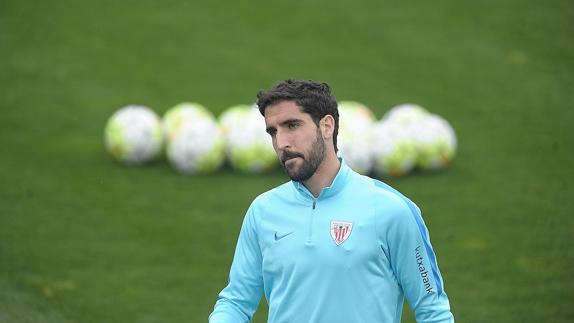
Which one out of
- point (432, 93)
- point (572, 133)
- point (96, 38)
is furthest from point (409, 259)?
point (96, 38)

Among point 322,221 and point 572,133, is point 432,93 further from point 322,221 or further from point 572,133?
point 322,221

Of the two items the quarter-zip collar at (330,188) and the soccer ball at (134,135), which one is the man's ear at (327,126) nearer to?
the quarter-zip collar at (330,188)

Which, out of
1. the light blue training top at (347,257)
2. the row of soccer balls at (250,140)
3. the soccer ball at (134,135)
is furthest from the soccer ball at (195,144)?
the light blue training top at (347,257)

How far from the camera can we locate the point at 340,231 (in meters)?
4.72

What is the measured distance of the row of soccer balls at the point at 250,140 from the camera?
44.4 feet

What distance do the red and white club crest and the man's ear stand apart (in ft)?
1.54

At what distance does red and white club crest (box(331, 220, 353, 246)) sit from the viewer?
185 inches

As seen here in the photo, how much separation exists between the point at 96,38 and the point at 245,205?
333 inches

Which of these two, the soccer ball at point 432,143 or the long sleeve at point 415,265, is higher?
the soccer ball at point 432,143

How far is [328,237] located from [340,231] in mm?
66

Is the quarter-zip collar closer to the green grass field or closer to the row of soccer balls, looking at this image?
the green grass field

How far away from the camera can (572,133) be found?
1569 cm

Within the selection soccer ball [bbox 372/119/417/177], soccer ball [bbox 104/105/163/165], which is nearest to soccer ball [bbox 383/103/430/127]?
soccer ball [bbox 372/119/417/177]

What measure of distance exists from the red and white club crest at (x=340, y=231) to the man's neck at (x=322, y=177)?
0.23 m
